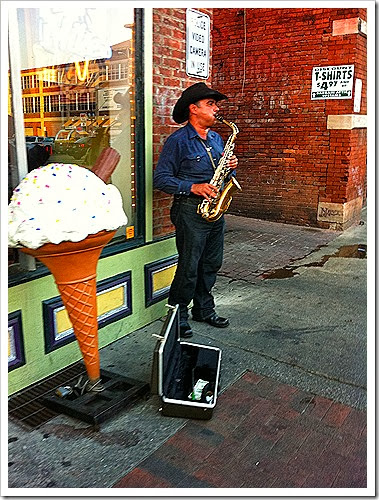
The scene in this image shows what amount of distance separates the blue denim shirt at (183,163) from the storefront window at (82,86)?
1.16ft

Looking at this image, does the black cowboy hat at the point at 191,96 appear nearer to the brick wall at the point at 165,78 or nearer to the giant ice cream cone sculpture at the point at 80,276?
the brick wall at the point at 165,78

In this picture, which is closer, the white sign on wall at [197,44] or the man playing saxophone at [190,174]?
the man playing saxophone at [190,174]

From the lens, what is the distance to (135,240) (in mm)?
4195

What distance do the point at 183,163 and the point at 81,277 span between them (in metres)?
1.53

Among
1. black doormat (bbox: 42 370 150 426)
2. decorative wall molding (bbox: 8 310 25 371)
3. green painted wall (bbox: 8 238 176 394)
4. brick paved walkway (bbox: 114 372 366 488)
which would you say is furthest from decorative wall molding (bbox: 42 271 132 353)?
brick paved walkway (bbox: 114 372 366 488)

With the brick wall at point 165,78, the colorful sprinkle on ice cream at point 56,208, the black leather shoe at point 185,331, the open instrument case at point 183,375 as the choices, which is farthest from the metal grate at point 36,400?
the brick wall at point 165,78

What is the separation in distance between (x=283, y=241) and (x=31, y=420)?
5.81 m

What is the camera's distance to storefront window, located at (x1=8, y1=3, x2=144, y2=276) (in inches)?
138

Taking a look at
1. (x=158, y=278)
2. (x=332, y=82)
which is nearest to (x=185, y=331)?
(x=158, y=278)

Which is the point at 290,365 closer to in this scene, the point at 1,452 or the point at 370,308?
the point at 370,308

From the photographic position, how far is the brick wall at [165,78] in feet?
13.5

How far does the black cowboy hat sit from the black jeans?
0.72m

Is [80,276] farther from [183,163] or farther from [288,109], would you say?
[288,109]

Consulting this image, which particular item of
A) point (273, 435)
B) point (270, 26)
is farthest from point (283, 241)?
point (273, 435)
